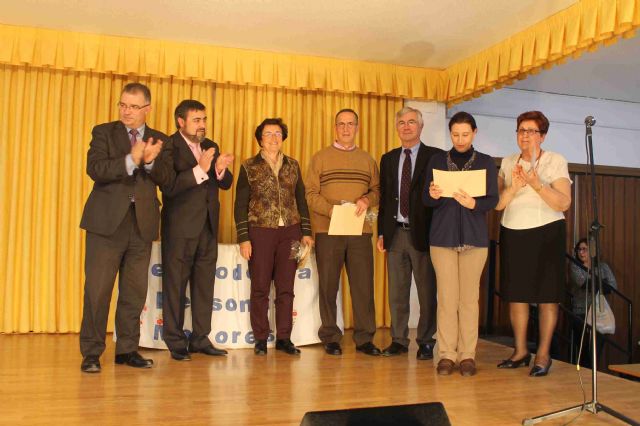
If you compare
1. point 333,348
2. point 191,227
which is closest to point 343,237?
point 333,348

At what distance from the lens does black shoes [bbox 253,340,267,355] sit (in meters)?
4.02

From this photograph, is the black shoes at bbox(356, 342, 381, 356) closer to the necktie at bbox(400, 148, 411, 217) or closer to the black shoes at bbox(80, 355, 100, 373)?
the necktie at bbox(400, 148, 411, 217)

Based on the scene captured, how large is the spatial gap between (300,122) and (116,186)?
7.92 feet

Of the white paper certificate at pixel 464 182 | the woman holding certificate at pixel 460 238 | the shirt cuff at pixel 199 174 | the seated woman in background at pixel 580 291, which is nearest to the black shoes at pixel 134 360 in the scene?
the shirt cuff at pixel 199 174

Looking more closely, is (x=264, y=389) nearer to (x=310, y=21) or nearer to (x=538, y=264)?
(x=538, y=264)

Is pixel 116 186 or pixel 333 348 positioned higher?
pixel 116 186

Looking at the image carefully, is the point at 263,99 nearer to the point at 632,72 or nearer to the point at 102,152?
the point at 102,152

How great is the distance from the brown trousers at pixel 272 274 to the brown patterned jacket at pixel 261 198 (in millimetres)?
57

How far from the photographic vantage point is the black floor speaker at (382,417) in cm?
118

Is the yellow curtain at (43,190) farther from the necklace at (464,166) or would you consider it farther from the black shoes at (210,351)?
the necklace at (464,166)

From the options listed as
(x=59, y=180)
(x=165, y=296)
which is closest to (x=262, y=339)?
(x=165, y=296)

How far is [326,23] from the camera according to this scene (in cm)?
444

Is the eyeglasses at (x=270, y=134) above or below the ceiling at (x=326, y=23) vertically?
below

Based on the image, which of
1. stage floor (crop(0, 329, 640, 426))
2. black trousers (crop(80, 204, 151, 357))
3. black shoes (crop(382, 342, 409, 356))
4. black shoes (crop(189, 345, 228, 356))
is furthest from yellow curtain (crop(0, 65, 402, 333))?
black shoes (crop(382, 342, 409, 356))
